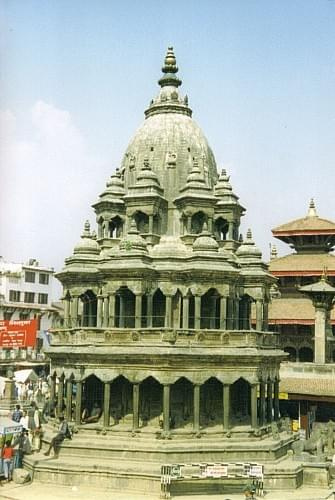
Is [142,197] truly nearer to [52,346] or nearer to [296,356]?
[52,346]

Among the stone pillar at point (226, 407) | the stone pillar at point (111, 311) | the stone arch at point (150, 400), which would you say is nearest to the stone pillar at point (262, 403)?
the stone pillar at point (226, 407)

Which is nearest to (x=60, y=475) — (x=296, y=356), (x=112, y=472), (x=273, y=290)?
(x=112, y=472)

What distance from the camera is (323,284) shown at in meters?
36.1

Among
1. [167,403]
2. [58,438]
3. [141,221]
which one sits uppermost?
[141,221]

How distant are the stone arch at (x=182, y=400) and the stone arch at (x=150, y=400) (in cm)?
57

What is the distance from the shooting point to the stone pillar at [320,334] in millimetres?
36188

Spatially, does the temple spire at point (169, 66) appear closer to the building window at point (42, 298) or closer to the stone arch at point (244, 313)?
the stone arch at point (244, 313)

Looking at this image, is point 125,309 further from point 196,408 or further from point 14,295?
point 14,295

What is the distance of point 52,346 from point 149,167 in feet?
32.2

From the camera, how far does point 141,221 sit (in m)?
32.1

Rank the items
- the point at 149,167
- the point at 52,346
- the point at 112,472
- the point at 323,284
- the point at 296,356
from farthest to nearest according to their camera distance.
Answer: the point at 296,356
the point at 323,284
the point at 149,167
the point at 52,346
the point at 112,472

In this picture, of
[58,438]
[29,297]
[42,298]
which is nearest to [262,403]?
[58,438]

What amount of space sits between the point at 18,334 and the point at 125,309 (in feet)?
58.0

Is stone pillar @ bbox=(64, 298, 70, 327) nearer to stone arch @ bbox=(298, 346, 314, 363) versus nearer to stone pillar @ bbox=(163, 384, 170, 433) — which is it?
stone pillar @ bbox=(163, 384, 170, 433)
